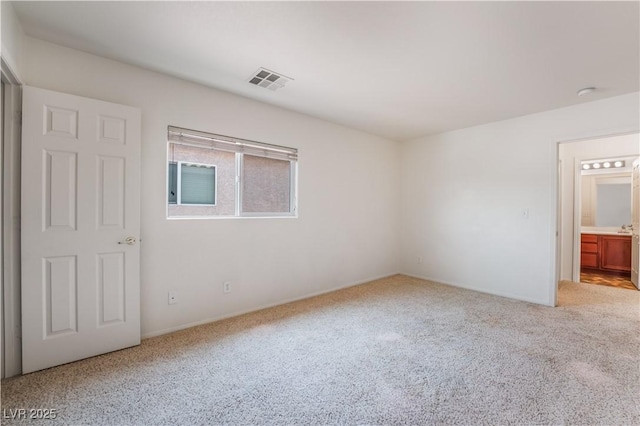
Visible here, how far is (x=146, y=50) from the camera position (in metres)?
2.28

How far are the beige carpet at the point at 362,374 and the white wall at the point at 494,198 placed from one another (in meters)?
0.85

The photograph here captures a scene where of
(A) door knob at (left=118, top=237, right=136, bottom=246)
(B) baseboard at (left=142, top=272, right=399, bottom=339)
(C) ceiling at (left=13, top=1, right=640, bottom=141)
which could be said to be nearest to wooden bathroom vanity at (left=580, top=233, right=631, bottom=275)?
(C) ceiling at (left=13, top=1, right=640, bottom=141)

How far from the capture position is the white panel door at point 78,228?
6.61 ft

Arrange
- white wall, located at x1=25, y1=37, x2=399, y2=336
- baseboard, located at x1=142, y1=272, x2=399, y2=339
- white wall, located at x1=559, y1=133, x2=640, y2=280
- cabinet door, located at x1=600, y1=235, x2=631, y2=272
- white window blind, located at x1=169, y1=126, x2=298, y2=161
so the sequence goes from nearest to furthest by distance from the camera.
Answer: white wall, located at x1=25, y1=37, x2=399, y2=336
baseboard, located at x1=142, y1=272, x2=399, y2=339
white window blind, located at x1=169, y1=126, x2=298, y2=161
white wall, located at x1=559, y1=133, x2=640, y2=280
cabinet door, located at x1=600, y1=235, x2=631, y2=272

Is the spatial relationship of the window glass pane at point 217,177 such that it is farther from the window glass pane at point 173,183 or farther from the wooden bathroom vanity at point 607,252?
the wooden bathroom vanity at point 607,252

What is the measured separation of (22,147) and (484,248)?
5.05 m

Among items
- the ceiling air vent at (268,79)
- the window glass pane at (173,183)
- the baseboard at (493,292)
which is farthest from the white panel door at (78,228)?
the baseboard at (493,292)

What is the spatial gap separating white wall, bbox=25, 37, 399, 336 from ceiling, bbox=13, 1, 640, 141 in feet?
0.64

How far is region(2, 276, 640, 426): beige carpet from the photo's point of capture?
1629mm

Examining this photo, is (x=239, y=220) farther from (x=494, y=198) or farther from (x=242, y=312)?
(x=494, y=198)

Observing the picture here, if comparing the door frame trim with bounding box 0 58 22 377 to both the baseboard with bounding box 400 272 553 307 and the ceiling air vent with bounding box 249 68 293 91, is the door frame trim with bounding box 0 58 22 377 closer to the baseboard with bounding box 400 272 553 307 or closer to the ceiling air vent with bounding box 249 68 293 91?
the ceiling air vent with bounding box 249 68 293 91

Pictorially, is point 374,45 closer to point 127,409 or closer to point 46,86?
point 46,86

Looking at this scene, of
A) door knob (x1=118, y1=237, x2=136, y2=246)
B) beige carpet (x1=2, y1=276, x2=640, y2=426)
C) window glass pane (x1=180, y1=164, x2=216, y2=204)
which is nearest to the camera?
beige carpet (x1=2, y1=276, x2=640, y2=426)

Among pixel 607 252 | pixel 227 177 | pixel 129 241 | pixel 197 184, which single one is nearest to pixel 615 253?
pixel 607 252
